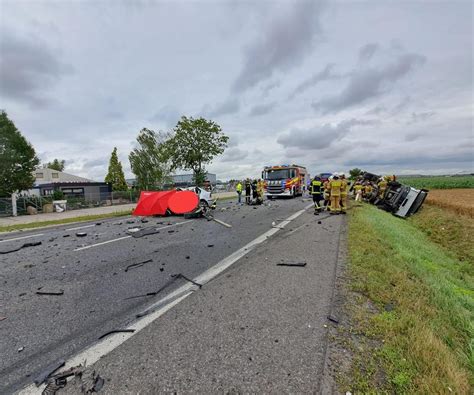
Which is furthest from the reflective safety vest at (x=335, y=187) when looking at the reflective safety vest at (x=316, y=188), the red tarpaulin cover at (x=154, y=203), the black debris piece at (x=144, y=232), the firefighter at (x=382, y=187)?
the black debris piece at (x=144, y=232)

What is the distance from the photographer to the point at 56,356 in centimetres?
229

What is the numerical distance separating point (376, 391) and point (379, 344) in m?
0.59

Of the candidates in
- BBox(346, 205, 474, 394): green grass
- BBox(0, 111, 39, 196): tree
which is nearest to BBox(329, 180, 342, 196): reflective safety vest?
BBox(346, 205, 474, 394): green grass

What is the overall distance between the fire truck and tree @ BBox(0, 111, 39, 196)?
930 inches

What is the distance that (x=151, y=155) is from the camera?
27.8 metres

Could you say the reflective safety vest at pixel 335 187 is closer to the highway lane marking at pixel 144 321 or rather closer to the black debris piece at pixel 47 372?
the highway lane marking at pixel 144 321

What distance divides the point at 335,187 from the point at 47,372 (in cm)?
1117

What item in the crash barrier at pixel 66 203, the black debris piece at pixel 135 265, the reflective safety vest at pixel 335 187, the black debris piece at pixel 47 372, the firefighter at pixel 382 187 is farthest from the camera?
the crash barrier at pixel 66 203

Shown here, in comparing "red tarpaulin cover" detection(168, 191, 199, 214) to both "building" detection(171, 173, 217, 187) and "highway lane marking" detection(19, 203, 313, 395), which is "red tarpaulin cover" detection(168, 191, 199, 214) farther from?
"building" detection(171, 173, 217, 187)

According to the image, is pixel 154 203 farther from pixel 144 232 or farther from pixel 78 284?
A: pixel 78 284

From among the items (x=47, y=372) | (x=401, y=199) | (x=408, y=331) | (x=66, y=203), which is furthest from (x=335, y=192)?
(x=66, y=203)

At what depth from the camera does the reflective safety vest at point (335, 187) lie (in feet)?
36.9

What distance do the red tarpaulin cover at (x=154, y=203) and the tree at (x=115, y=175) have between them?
1199 inches

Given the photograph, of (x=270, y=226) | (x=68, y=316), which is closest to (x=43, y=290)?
(x=68, y=316)
